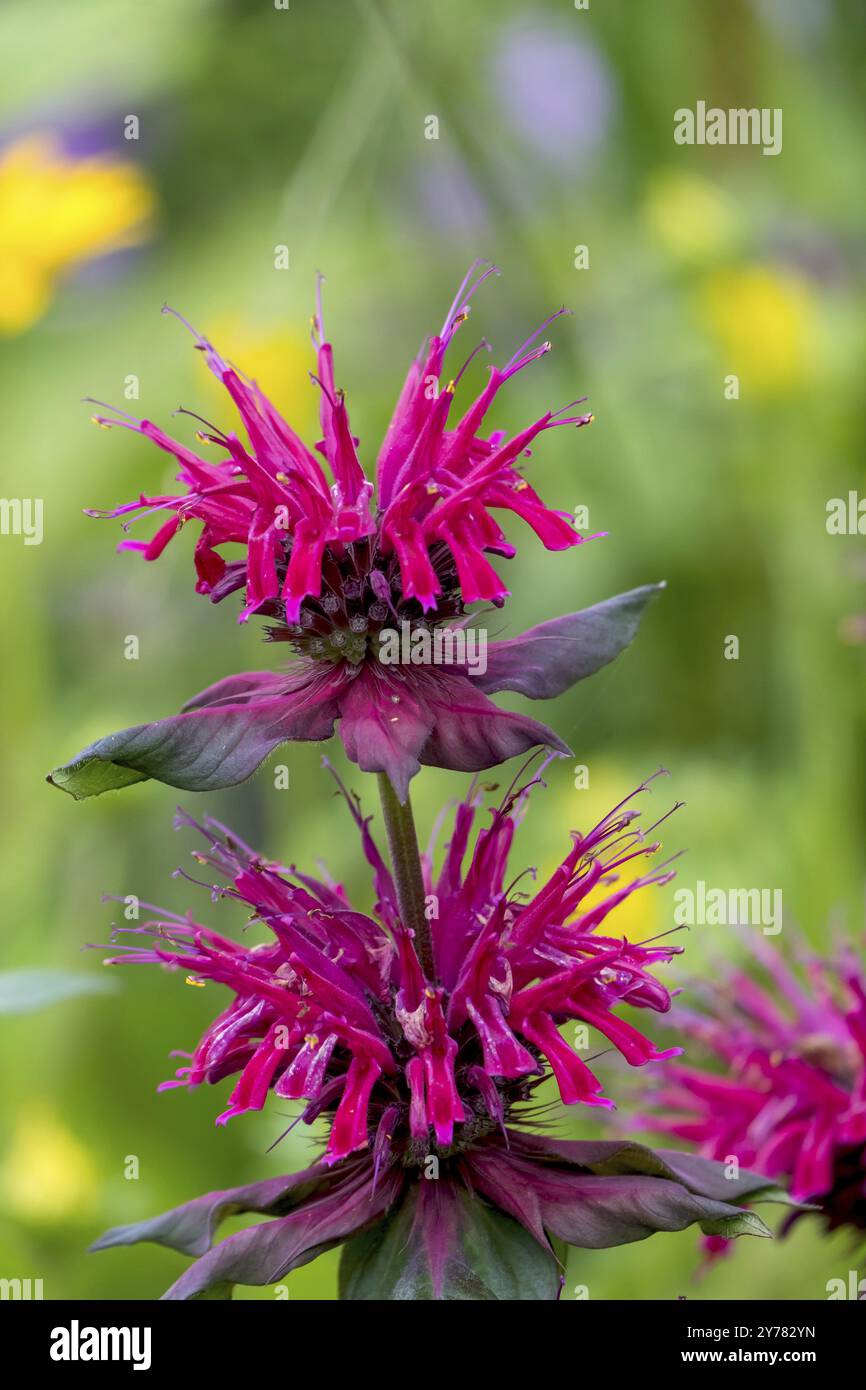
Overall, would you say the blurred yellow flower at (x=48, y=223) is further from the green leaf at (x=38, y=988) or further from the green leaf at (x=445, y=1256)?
the green leaf at (x=445, y=1256)

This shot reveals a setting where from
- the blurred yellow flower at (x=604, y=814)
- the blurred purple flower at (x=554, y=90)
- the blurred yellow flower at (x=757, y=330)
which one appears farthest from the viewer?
the blurred purple flower at (x=554, y=90)

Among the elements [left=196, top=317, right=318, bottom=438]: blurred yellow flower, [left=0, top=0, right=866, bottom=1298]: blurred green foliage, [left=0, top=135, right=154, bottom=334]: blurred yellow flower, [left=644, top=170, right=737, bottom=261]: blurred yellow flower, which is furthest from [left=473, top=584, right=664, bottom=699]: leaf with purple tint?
[left=0, top=135, right=154, bottom=334]: blurred yellow flower

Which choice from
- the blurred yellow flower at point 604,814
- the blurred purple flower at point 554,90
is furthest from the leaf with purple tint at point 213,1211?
the blurred purple flower at point 554,90

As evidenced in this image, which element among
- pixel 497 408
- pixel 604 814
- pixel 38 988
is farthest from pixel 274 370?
pixel 38 988

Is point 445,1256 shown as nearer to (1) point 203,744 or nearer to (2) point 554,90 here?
(1) point 203,744

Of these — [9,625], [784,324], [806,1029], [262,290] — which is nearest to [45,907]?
[9,625]

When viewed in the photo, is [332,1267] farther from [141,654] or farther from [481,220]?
[481,220]
